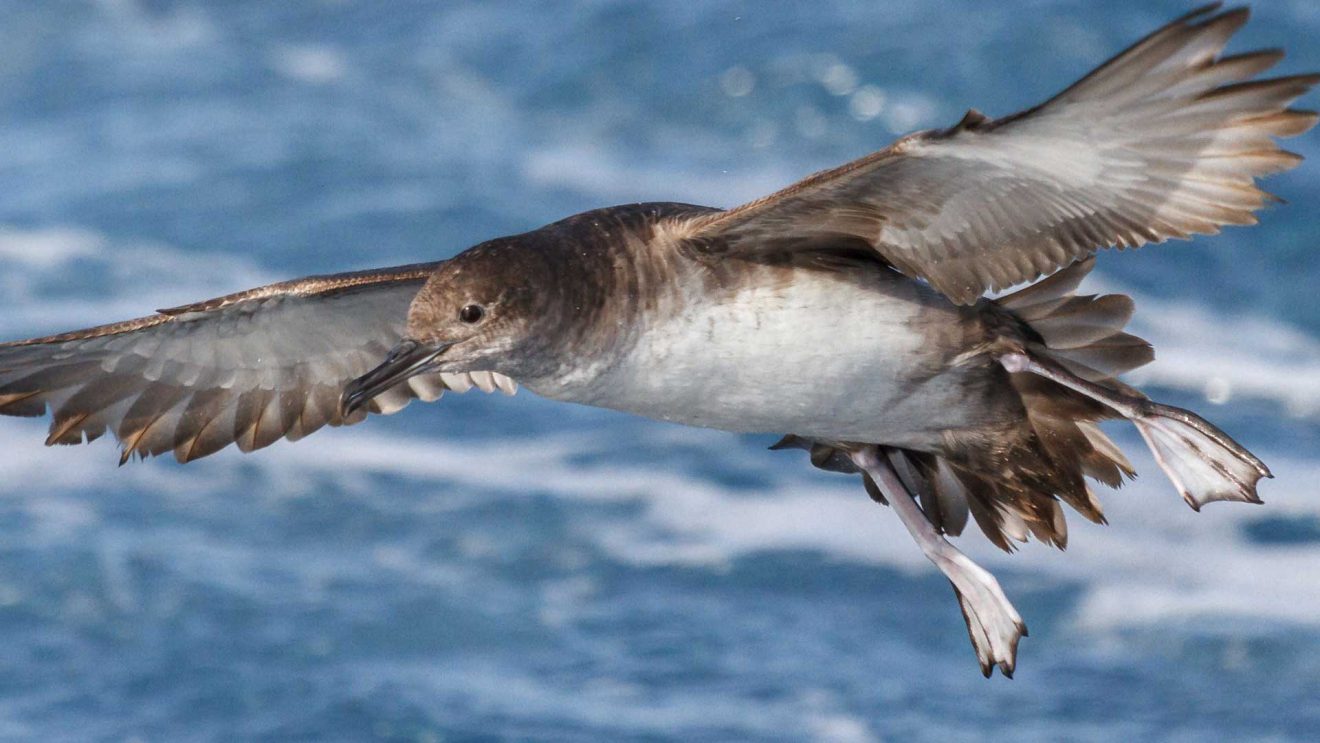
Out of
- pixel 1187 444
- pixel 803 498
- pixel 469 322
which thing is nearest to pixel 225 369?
pixel 469 322

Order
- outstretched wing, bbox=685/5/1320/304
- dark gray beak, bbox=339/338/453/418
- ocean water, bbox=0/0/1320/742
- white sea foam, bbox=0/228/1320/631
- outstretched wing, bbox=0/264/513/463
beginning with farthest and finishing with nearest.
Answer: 1. white sea foam, bbox=0/228/1320/631
2. ocean water, bbox=0/0/1320/742
3. outstretched wing, bbox=0/264/513/463
4. dark gray beak, bbox=339/338/453/418
5. outstretched wing, bbox=685/5/1320/304

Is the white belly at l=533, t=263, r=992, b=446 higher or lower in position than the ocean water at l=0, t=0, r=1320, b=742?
lower

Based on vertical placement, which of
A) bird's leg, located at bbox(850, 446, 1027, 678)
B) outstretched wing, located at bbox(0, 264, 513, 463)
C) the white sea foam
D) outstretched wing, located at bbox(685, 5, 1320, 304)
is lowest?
bird's leg, located at bbox(850, 446, 1027, 678)

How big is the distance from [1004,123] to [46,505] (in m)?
6.03

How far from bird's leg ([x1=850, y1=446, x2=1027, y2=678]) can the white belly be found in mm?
592

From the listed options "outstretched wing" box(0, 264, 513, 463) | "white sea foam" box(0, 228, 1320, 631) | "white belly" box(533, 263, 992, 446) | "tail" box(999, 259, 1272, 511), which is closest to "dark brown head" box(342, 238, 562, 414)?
"white belly" box(533, 263, 992, 446)

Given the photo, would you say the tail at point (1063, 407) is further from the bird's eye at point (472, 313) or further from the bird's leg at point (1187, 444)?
the bird's eye at point (472, 313)

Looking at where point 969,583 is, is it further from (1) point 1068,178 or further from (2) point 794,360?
(1) point 1068,178

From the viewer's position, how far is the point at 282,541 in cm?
838

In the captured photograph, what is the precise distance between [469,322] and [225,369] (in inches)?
55.6

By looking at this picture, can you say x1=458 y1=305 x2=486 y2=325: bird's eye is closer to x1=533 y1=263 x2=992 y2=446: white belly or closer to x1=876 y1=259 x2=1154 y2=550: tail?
x1=533 y1=263 x2=992 y2=446: white belly

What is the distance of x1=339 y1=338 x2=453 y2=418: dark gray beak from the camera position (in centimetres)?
462

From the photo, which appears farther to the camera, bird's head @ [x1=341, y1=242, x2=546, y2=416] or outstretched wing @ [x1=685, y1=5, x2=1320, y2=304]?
bird's head @ [x1=341, y1=242, x2=546, y2=416]

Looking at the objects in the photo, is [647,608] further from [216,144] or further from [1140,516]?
[216,144]
